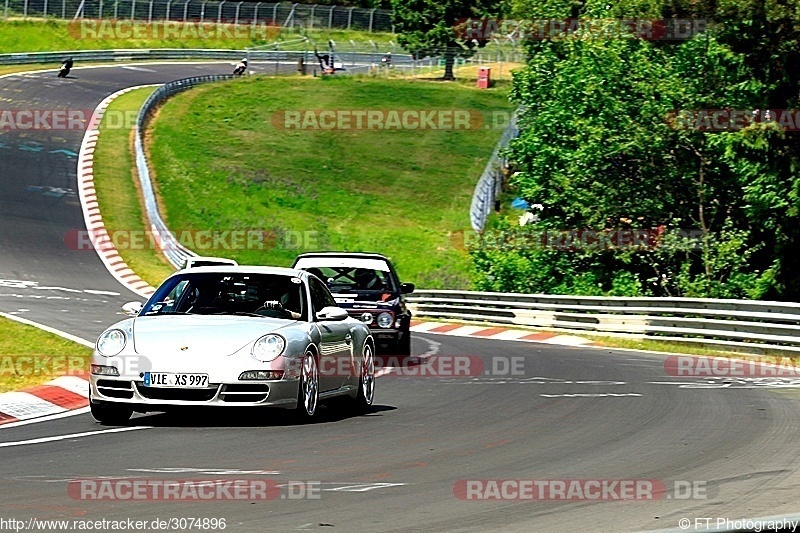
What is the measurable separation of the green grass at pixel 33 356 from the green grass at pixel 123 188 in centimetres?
1778

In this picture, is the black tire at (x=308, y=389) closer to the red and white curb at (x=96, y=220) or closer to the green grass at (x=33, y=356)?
the green grass at (x=33, y=356)

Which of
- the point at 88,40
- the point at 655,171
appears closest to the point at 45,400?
the point at 655,171

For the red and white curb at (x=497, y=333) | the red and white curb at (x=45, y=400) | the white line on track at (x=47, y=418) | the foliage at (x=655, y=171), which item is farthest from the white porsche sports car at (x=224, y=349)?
the foliage at (x=655, y=171)

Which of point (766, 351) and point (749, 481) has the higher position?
point (749, 481)

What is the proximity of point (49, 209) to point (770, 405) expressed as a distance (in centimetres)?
3401

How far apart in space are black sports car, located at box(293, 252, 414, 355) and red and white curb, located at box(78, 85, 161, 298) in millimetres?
12956

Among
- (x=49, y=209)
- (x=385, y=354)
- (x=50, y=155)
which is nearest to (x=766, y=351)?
(x=385, y=354)

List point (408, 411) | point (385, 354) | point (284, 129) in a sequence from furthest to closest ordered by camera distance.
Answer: point (284, 129)
point (385, 354)
point (408, 411)

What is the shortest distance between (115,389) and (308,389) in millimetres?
1659

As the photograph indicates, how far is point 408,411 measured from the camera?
13.9 meters

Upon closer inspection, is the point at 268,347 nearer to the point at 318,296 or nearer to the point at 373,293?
the point at 318,296

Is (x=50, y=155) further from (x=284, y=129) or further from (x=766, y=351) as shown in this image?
(x=766, y=351)

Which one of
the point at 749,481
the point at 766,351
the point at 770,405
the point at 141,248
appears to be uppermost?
the point at 749,481

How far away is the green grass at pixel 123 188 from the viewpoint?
134 feet
